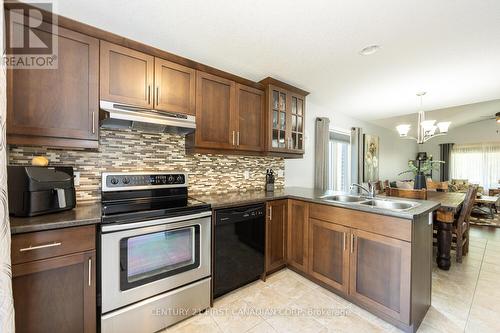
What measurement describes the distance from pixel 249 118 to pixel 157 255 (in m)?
1.66

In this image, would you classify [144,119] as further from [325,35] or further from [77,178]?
[325,35]

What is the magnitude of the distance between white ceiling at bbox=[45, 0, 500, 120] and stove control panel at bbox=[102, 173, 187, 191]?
1.14 meters

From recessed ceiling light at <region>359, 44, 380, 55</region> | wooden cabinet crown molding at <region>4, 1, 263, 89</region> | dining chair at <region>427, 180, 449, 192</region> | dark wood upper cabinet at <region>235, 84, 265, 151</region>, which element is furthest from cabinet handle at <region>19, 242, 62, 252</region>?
dining chair at <region>427, 180, 449, 192</region>

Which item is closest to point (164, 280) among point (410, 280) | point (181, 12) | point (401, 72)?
point (410, 280)

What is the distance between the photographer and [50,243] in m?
1.20

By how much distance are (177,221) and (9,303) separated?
0.88 meters

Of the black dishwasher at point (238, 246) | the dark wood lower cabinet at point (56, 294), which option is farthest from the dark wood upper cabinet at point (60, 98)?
the black dishwasher at point (238, 246)

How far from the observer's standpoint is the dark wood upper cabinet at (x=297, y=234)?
2.28 metres

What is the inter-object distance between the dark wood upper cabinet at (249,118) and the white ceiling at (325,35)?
240 mm

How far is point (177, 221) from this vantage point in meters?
1.62

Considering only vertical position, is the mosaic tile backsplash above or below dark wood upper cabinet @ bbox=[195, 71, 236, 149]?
below

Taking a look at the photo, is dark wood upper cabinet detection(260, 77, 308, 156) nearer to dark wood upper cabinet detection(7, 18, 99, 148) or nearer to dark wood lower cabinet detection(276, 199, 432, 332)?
dark wood lower cabinet detection(276, 199, 432, 332)

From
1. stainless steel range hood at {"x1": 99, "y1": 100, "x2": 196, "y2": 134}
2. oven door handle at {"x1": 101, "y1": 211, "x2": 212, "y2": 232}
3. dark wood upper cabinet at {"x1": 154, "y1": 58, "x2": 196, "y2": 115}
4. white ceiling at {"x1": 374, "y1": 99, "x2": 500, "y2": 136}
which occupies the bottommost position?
oven door handle at {"x1": 101, "y1": 211, "x2": 212, "y2": 232}

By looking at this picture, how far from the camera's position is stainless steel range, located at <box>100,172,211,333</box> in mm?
1384
